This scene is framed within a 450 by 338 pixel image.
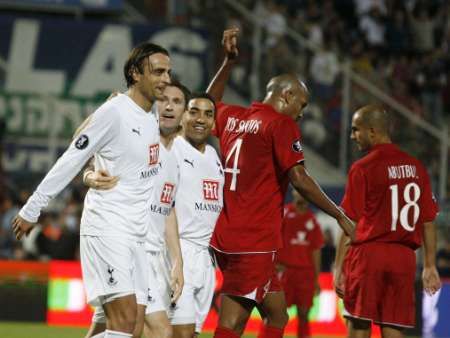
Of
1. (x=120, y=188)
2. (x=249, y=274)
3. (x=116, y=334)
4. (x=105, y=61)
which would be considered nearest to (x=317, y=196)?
(x=249, y=274)

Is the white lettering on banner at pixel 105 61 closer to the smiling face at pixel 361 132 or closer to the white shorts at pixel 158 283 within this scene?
the smiling face at pixel 361 132

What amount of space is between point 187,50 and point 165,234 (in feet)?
40.1

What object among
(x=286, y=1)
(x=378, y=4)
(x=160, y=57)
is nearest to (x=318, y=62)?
(x=286, y=1)

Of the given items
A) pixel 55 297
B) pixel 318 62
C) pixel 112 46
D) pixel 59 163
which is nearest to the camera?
pixel 59 163

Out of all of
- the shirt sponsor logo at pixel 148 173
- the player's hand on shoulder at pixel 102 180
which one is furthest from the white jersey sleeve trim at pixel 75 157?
the shirt sponsor logo at pixel 148 173

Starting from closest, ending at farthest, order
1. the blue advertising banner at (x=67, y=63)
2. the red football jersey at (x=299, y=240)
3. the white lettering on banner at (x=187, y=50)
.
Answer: the red football jersey at (x=299, y=240), the blue advertising banner at (x=67, y=63), the white lettering on banner at (x=187, y=50)

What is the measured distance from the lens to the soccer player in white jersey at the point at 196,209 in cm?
902

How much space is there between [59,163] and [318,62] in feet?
41.0

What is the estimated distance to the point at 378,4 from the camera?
2356cm

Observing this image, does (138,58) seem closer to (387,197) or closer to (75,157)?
(75,157)

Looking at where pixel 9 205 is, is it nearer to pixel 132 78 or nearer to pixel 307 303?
pixel 307 303

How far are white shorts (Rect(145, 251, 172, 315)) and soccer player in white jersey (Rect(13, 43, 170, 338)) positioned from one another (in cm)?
87

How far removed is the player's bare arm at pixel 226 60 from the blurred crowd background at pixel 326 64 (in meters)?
8.21

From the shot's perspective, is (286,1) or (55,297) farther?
(286,1)
